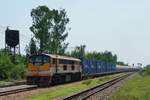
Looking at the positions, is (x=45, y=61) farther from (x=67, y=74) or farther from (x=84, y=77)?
(x=84, y=77)

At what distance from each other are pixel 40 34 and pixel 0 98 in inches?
2471

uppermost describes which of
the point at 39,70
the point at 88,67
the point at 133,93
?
the point at 88,67

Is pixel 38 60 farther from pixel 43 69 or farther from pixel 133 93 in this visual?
pixel 133 93

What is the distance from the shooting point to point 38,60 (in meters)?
37.0

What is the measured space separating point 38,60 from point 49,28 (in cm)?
5173

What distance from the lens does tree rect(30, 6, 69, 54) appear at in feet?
282

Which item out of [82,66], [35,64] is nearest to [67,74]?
[35,64]

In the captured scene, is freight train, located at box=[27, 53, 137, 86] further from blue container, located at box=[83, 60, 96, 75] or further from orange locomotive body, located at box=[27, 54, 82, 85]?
blue container, located at box=[83, 60, 96, 75]

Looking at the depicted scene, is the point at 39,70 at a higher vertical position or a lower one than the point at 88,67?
lower

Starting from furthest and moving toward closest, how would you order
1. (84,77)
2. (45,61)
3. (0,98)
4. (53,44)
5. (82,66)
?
(53,44) → (84,77) → (82,66) → (45,61) → (0,98)

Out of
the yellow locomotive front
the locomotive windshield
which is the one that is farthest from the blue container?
the yellow locomotive front

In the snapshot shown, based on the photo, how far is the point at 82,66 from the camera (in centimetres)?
5459

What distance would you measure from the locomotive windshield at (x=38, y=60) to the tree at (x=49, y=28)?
154 ft

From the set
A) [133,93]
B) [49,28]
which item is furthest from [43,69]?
[49,28]
